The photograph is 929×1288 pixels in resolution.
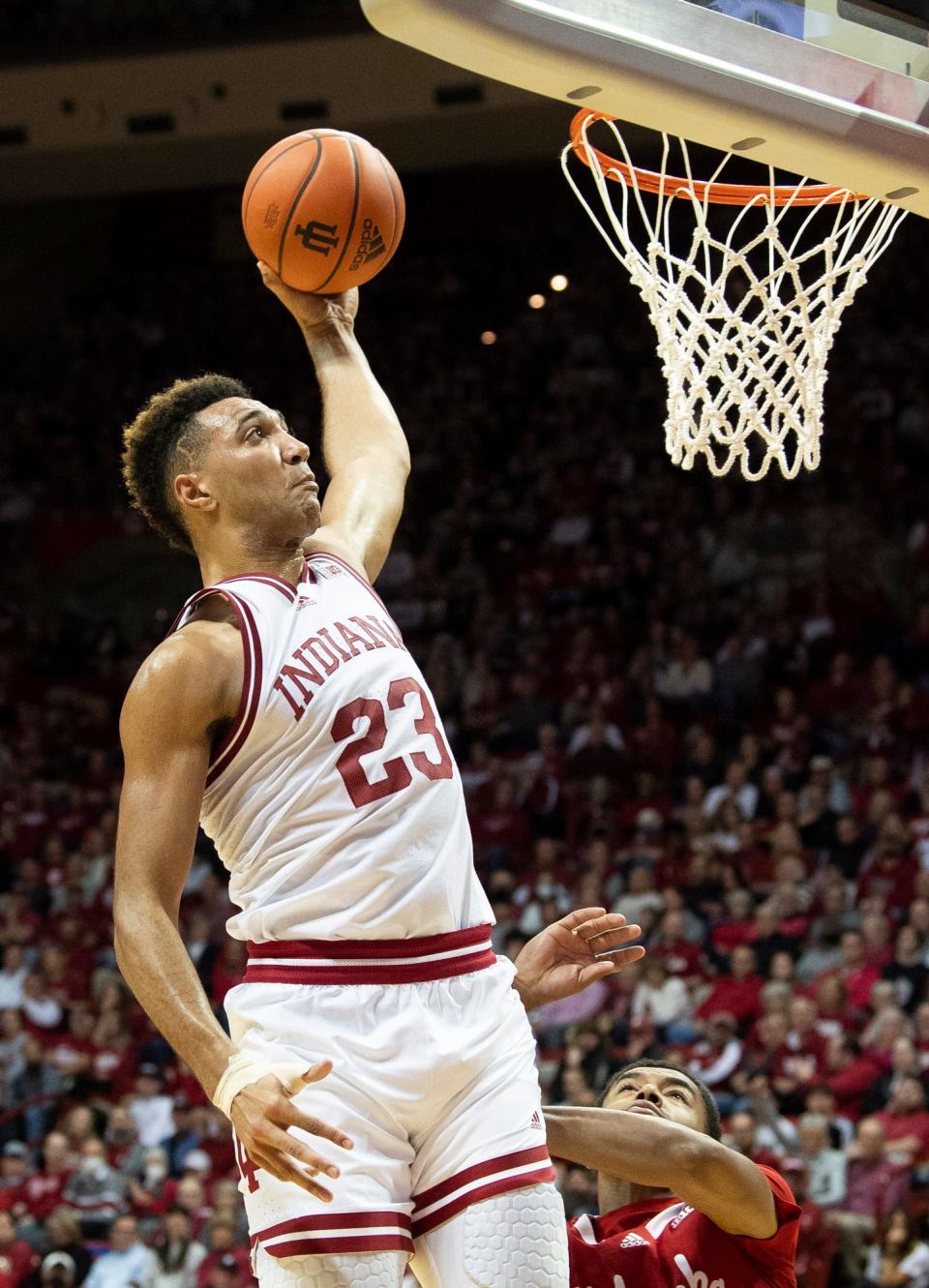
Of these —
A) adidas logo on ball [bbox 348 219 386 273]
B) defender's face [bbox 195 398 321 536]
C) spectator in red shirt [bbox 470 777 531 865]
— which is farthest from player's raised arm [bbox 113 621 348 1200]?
spectator in red shirt [bbox 470 777 531 865]

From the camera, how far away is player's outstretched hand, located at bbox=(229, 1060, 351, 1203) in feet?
7.72

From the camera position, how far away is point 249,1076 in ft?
7.90

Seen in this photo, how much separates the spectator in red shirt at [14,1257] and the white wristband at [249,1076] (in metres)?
5.89

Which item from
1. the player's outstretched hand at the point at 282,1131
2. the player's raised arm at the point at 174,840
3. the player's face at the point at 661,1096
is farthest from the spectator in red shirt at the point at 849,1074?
the player's outstretched hand at the point at 282,1131

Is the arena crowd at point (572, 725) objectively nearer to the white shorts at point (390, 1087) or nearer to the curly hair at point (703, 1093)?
the curly hair at point (703, 1093)

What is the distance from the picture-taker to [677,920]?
927cm

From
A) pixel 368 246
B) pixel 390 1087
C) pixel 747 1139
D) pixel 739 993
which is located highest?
pixel 368 246

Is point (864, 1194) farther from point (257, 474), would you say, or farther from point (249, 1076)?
point (249, 1076)

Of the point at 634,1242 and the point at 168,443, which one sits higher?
the point at 168,443

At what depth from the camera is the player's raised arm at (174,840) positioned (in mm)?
2486

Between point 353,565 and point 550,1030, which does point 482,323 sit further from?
point 353,565

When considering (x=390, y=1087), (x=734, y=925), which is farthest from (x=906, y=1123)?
(x=390, y=1087)

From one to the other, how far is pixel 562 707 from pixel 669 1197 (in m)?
8.42

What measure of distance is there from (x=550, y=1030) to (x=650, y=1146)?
230 inches
